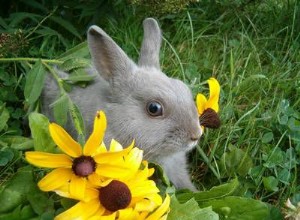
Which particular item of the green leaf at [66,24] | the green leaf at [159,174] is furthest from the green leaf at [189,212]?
the green leaf at [66,24]

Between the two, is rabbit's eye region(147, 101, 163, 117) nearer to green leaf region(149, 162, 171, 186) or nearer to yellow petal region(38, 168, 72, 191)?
green leaf region(149, 162, 171, 186)

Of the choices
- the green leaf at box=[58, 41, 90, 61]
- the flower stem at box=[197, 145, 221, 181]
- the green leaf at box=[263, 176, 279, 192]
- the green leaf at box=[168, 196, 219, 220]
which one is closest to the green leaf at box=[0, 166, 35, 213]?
the green leaf at box=[168, 196, 219, 220]

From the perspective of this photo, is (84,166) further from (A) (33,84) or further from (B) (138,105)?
(A) (33,84)

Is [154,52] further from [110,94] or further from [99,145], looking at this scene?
[99,145]

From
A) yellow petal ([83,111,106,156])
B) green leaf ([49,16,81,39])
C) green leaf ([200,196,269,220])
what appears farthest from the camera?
green leaf ([49,16,81,39])

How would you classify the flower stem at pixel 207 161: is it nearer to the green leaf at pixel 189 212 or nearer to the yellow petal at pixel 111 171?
the green leaf at pixel 189 212

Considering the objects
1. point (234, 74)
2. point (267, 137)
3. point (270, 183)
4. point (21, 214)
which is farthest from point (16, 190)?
point (234, 74)
